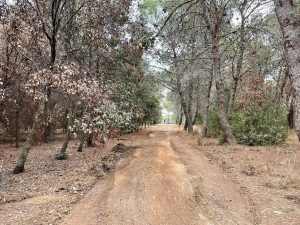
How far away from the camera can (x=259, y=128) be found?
11414mm

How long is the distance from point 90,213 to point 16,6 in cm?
647

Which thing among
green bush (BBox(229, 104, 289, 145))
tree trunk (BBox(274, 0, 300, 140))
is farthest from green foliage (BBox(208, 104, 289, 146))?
tree trunk (BBox(274, 0, 300, 140))

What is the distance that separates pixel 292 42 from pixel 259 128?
8.42 m

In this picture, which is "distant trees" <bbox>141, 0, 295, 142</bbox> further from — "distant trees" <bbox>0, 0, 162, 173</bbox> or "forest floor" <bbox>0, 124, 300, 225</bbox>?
"forest floor" <bbox>0, 124, 300, 225</bbox>

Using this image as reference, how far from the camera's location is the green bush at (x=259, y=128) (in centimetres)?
1117

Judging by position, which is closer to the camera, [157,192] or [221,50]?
[157,192]

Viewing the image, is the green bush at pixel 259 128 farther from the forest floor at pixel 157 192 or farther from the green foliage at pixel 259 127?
the forest floor at pixel 157 192

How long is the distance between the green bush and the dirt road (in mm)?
4628

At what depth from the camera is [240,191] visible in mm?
5758

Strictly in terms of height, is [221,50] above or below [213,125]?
above

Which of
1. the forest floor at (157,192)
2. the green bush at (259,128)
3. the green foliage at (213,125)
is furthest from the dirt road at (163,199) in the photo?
the green foliage at (213,125)

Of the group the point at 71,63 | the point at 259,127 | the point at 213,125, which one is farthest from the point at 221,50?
the point at 71,63

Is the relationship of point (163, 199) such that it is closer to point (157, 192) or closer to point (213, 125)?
point (157, 192)

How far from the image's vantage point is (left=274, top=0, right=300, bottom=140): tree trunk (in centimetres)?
362
